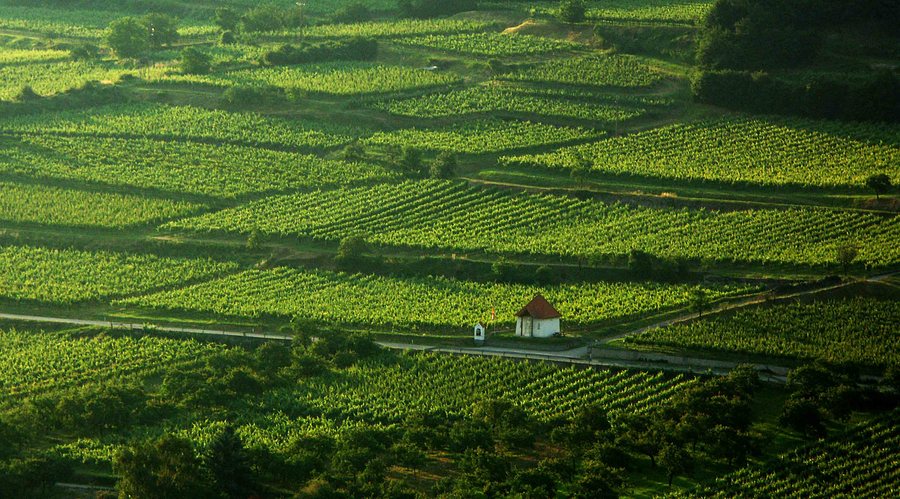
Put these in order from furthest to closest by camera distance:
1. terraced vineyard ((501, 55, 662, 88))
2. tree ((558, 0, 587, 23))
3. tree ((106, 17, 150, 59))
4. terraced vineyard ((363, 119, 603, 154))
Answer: tree ((106, 17, 150, 59)) < tree ((558, 0, 587, 23)) < terraced vineyard ((501, 55, 662, 88)) < terraced vineyard ((363, 119, 603, 154))

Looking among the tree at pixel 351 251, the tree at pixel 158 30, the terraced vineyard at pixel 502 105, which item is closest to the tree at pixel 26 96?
the tree at pixel 158 30

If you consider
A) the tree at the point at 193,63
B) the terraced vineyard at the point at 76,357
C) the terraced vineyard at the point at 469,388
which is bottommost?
the terraced vineyard at the point at 76,357

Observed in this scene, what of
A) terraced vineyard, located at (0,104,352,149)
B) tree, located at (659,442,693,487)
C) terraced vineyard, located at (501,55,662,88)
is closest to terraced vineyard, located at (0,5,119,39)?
terraced vineyard, located at (0,104,352,149)

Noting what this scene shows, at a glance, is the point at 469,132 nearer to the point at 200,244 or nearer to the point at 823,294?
the point at 200,244

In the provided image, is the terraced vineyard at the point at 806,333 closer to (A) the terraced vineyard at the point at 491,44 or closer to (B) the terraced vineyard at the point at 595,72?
(B) the terraced vineyard at the point at 595,72

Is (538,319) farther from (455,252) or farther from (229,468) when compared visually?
(229,468)

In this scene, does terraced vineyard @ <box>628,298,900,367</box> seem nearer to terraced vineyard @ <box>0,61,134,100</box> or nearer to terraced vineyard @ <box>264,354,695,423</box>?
terraced vineyard @ <box>264,354,695,423</box>

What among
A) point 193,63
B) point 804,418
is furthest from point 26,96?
point 804,418
